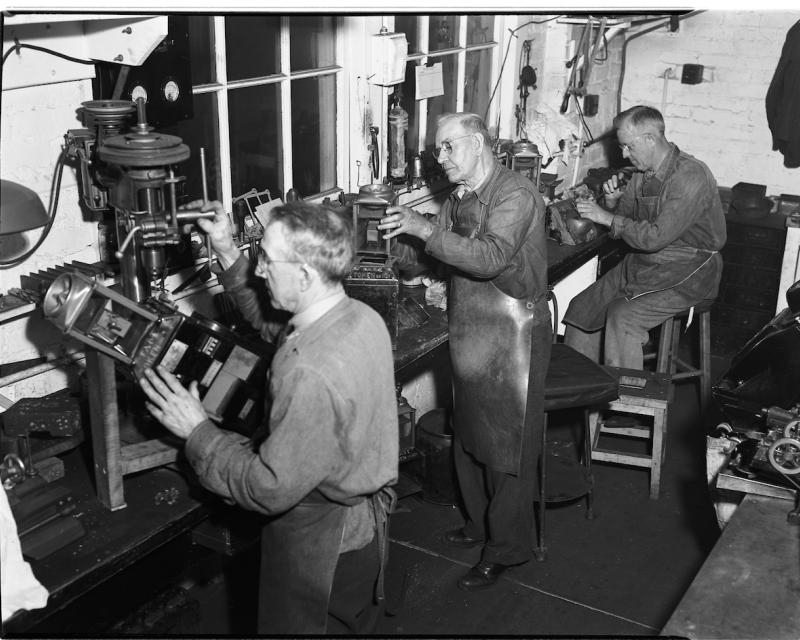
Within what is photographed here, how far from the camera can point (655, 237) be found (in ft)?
14.3

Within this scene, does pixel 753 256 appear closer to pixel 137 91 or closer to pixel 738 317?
pixel 738 317

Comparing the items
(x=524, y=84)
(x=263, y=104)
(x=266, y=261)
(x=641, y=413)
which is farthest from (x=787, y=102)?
(x=266, y=261)

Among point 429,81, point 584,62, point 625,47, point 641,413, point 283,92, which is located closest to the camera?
point 283,92

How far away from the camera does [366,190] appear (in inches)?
144

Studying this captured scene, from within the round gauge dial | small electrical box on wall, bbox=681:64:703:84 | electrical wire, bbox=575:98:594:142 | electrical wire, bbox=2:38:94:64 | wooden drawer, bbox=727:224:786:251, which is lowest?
wooden drawer, bbox=727:224:786:251

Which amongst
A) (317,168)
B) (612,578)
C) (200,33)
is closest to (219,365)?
(200,33)

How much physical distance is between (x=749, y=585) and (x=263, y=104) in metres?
2.38

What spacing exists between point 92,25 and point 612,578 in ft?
8.85

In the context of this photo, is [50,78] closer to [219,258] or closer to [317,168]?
[219,258]

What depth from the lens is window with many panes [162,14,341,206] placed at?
322 centimetres

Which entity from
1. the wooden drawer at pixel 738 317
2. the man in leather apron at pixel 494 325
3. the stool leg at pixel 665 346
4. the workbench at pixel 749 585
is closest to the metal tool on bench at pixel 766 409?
the workbench at pixel 749 585

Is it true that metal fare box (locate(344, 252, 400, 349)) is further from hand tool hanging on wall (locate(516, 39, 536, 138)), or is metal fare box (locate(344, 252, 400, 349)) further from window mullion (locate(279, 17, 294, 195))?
hand tool hanging on wall (locate(516, 39, 536, 138))

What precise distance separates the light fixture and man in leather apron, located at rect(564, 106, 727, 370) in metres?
2.95

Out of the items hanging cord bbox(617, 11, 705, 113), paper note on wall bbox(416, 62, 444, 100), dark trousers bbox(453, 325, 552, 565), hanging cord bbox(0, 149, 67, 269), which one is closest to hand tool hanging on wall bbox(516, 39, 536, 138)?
paper note on wall bbox(416, 62, 444, 100)
